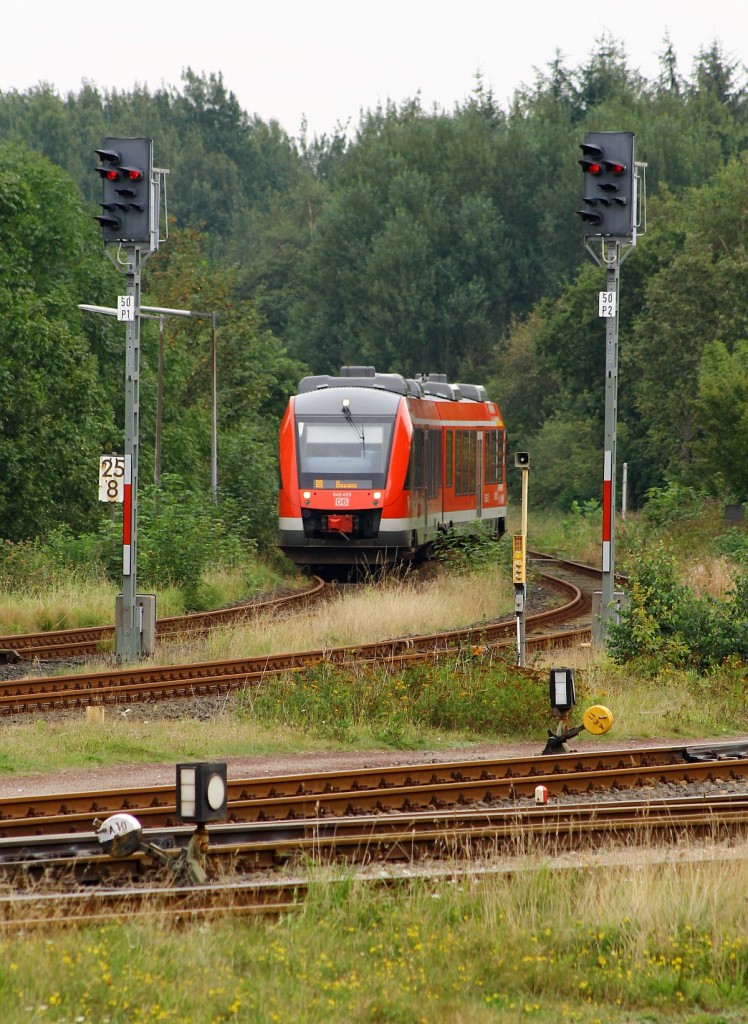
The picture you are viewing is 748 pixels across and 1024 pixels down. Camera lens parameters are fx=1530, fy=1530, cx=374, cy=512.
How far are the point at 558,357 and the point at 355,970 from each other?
50082mm

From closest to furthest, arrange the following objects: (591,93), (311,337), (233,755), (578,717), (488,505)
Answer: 1. (233,755)
2. (578,717)
3. (488,505)
4. (311,337)
5. (591,93)

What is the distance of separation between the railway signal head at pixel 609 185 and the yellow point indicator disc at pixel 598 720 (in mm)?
6539

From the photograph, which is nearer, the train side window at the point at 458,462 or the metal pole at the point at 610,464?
the metal pole at the point at 610,464

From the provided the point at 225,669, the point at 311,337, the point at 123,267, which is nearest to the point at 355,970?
the point at 225,669

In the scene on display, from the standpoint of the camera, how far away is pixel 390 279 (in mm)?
78188

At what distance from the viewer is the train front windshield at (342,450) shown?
80.4 ft

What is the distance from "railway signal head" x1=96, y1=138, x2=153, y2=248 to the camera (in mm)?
16406

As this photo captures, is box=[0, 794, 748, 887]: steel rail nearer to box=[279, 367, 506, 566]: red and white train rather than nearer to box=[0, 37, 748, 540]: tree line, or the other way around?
box=[279, 367, 506, 566]: red and white train

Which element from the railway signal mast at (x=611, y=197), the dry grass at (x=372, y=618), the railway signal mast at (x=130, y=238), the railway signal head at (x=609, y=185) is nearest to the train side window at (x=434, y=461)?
the dry grass at (x=372, y=618)

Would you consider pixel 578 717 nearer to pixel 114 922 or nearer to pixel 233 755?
pixel 233 755

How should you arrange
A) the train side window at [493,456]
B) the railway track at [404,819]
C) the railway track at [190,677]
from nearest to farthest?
the railway track at [404,819] < the railway track at [190,677] < the train side window at [493,456]

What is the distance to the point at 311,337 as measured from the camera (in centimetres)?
8212

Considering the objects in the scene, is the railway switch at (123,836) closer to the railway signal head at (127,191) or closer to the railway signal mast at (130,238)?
the railway signal mast at (130,238)

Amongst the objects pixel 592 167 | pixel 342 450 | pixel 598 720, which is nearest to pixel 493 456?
pixel 342 450
